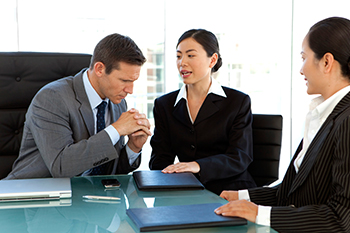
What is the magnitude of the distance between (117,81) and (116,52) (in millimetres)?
136

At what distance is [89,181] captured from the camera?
159 centimetres

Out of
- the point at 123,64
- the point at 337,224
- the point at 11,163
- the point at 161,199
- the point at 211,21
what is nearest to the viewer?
the point at 337,224

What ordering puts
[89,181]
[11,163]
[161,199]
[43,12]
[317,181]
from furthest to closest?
[43,12] < [11,163] < [89,181] < [161,199] < [317,181]

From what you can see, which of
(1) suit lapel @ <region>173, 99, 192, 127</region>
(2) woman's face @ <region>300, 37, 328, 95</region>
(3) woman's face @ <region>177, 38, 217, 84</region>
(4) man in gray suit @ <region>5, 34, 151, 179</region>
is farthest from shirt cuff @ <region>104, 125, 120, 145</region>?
(2) woman's face @ <region>300, 37, 328, 95</region>

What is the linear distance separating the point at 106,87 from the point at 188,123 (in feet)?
1.70

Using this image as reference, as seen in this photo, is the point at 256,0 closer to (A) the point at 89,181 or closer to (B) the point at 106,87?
(B) the point at 106,87

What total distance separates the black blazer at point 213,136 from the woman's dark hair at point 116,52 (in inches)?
19.1

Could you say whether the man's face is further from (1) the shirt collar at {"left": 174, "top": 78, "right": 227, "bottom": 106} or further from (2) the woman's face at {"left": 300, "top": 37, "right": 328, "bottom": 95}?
(2) the woman's face at {"left": 300, "top": 37, "right": 328, "bottom": 95}

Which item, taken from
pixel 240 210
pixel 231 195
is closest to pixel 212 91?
pixel 231 195

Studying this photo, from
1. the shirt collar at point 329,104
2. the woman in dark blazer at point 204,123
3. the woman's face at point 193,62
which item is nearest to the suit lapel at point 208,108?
the woman in dark blazer at point 204,123

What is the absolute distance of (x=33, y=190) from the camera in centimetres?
134

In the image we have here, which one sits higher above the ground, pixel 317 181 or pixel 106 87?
pixel 106 87

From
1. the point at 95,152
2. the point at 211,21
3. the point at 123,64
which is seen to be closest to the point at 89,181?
the point at 95,152

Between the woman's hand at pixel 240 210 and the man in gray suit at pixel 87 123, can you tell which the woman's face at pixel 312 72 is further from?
the man in gray suit at pixel 87 123
